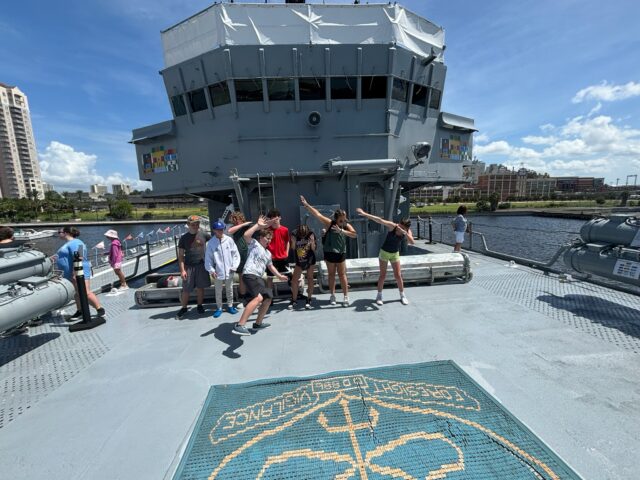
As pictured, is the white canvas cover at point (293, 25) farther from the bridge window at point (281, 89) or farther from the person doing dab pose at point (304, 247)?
the person doing dab pose at point (304, 247)

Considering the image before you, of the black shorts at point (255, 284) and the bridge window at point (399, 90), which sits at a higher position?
the bridge window at point (399, 90)

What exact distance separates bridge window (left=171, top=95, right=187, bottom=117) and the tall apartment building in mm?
151584

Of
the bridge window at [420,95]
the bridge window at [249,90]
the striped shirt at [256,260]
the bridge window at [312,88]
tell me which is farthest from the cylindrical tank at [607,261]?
the bridge window at [249,90]

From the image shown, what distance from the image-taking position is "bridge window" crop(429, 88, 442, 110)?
27.5 ft

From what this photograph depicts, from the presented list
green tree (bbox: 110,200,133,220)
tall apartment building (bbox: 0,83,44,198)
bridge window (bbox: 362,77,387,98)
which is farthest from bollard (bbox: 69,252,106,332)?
tall apartment building (bbox: 0,83,44,198)

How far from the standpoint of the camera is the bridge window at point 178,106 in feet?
26.0

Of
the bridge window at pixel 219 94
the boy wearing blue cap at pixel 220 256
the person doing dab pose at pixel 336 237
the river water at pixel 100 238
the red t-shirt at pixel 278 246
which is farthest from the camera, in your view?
the river water at pixel 100 238

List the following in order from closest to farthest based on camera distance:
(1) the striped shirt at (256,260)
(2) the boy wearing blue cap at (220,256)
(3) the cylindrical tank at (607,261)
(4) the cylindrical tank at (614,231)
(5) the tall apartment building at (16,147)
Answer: (1) the striped shirt at (256,260) < (3) the cylindrical tank at (607,261) < (4) the cylindrical tank at (614,231) < (2) the boy wearing blue cap at (220,256) < (5) the tall apartment building at (16,147)

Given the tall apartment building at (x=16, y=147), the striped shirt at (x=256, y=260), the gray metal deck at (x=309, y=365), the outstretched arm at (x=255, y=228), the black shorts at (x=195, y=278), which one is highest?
the tall apartment building at (x=16, y=147)

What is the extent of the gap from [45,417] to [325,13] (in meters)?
8.40

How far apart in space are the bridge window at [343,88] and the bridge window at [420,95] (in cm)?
182

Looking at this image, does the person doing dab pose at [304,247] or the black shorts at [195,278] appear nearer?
the person doing dab pose at [304,247]

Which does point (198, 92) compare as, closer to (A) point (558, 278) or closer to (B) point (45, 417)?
(B) point (45, 417)

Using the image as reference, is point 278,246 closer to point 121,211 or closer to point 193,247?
point 193,247
